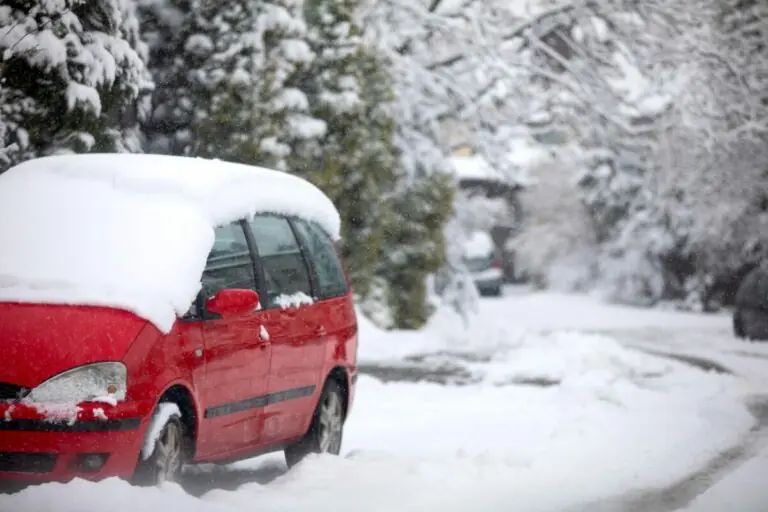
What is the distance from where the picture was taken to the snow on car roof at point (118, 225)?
7.68 m

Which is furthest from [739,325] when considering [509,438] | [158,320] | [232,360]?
[158,320]

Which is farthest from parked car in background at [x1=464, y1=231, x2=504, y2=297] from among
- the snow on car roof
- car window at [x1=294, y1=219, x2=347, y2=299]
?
the snow on car roof

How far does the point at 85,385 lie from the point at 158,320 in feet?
1.70

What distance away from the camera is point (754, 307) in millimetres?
25281

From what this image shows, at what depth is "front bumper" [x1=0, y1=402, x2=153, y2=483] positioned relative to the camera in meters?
7.08

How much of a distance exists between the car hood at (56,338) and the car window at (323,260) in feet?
8.77

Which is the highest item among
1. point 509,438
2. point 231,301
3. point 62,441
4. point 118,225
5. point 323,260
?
point 118,225

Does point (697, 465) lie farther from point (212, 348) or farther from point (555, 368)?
point (555, 368)

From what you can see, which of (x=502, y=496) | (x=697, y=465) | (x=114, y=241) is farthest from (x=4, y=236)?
(x=697, y=465)

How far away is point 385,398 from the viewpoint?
14.8 meters

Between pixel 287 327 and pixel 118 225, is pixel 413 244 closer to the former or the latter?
pixel 287 327

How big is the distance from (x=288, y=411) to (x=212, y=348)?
52.0 inches

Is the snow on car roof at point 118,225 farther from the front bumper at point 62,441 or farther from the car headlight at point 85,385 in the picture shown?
the front bumper at point 62,441

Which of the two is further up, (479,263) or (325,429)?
(325,429)
